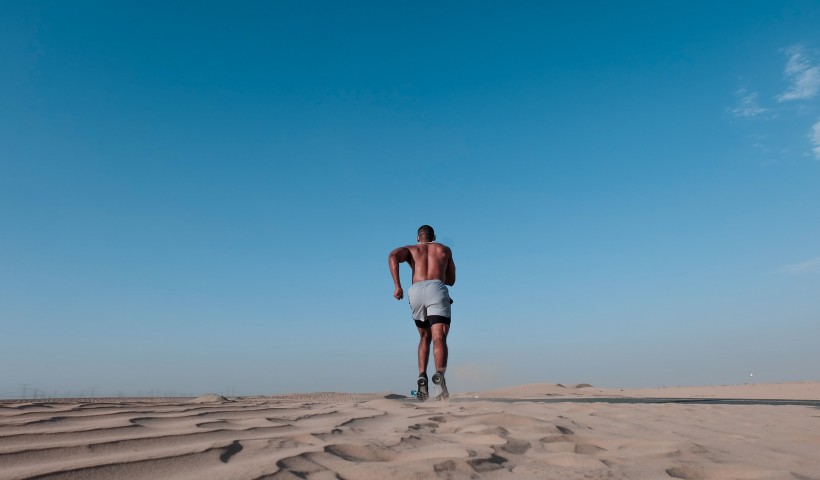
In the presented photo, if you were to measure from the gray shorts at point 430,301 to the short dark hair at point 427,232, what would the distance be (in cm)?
61

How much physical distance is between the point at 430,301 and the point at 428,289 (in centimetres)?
13

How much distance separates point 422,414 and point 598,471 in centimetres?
152

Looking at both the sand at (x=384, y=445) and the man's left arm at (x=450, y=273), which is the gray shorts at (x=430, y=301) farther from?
the sand at (x=384, y=445)

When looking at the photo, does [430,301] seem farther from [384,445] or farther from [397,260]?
[384,445]

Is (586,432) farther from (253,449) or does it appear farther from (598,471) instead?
(253,449)

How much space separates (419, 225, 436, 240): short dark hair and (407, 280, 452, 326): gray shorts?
0.61m

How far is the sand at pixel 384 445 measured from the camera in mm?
1731

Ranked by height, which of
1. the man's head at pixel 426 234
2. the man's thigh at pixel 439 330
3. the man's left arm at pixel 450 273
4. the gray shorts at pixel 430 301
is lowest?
the man's thigh at pixel 439 330

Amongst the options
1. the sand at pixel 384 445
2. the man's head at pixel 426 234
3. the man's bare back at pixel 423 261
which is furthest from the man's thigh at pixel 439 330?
the sand at pixel 384 445

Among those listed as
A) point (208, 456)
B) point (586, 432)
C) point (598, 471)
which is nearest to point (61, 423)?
point (208, 456)

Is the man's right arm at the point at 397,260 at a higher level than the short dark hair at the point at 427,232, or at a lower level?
lower

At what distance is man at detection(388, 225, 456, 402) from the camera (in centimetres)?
530

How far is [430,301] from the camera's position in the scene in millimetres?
5441

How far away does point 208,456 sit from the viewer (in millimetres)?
1844
